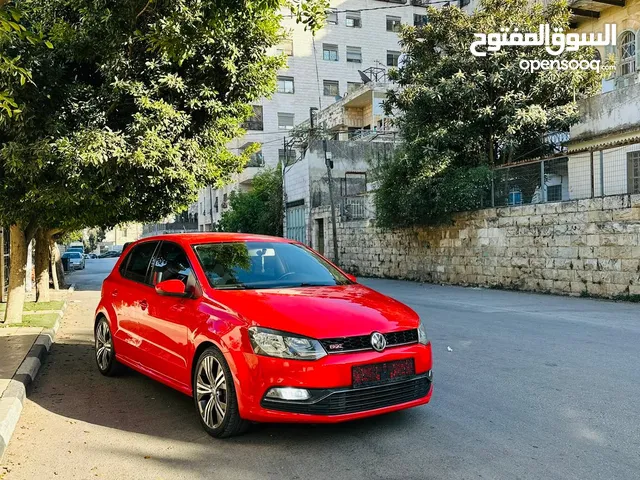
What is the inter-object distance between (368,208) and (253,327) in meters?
21.5

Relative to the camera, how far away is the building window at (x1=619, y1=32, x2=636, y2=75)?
67.0ft

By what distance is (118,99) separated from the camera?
8750 mm

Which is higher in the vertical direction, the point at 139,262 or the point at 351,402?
A: the point at 139,262

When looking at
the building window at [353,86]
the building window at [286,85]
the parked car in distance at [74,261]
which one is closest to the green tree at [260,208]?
the building window at [353,86]

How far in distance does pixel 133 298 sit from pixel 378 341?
2998 millimetres

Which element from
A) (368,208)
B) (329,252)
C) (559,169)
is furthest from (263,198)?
(559,169)

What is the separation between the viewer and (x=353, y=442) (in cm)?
424

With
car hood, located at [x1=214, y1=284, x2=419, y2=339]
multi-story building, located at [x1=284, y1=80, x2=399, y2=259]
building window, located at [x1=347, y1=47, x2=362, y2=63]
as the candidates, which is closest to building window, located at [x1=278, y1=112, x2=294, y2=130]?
building window, located at [x1=347, y1=47, x2=362, y2=63]

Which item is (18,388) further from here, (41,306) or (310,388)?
(41,306)

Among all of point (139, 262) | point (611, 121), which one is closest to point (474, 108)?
point (611, 121)

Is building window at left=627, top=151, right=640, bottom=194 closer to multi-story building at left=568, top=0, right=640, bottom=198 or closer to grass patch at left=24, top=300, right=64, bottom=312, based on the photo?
multi-story building at left=568, top=0, right=640, bottom=198

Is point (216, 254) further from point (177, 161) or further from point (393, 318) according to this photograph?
point (177, 161)

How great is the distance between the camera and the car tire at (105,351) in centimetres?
662

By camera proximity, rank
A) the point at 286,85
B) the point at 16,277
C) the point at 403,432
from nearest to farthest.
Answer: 1. the point at 403,432
2. the point at 16,277
3. the point at 286,85
